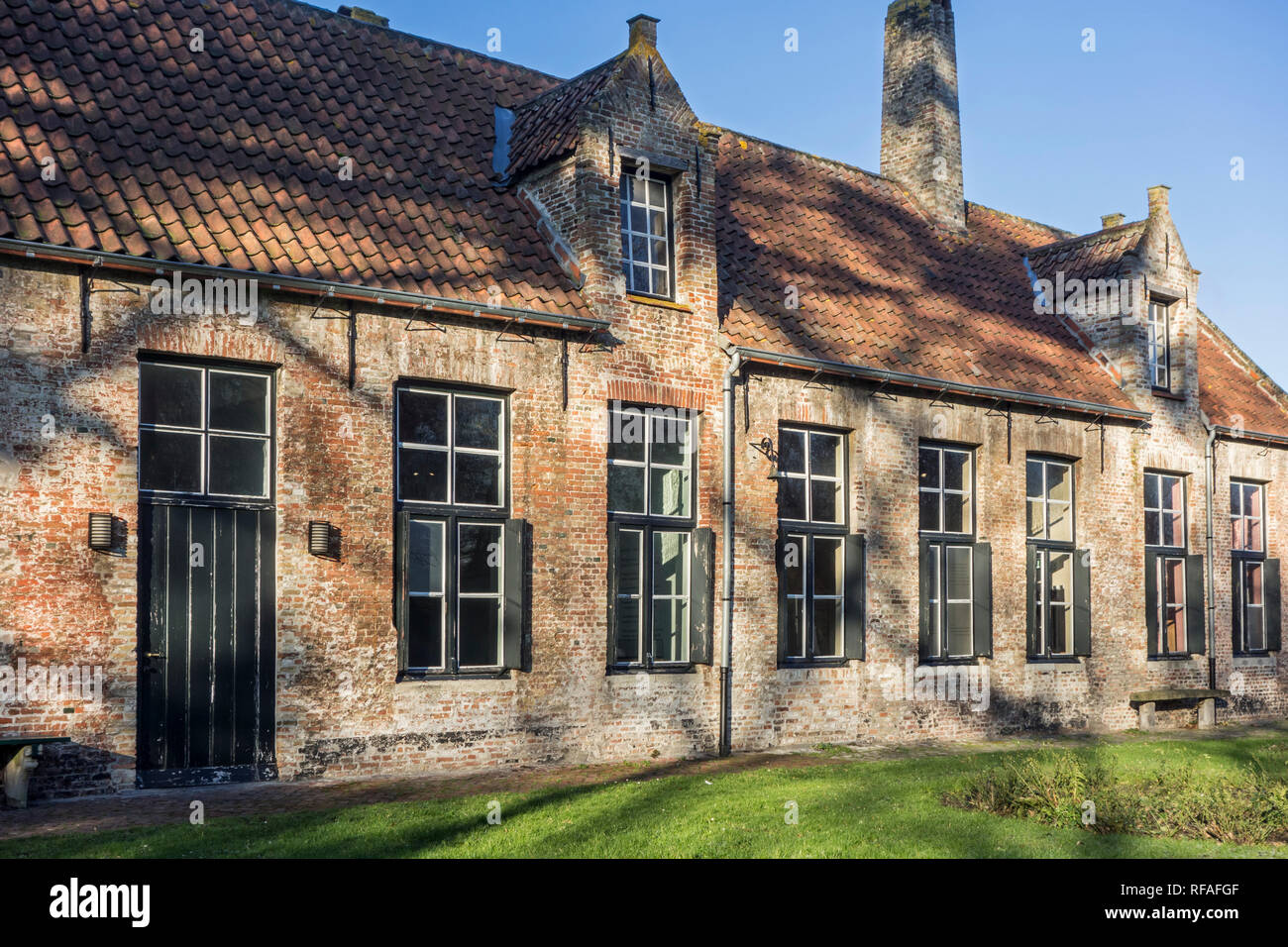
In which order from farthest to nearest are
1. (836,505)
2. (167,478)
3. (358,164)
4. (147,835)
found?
(836,505) → (358,164) → (167,478) → (147,835)

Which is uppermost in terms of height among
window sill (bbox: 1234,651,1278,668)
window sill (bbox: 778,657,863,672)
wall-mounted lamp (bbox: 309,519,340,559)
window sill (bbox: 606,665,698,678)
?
wall-mounted lamp (bbox: 309,519,340,559)

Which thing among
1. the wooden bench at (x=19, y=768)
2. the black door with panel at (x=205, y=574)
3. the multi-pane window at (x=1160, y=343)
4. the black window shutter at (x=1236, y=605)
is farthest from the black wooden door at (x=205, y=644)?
the black window shutter at (x=1236, y=605)

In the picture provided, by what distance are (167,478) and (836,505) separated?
7.71m

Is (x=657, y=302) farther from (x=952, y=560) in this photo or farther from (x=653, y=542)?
(x=952, y=560)

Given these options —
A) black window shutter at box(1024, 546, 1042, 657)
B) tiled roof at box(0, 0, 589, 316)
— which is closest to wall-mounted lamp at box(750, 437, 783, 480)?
tiled roof at box(0, 0, 589, 316)

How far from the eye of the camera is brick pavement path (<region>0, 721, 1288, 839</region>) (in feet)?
29.9

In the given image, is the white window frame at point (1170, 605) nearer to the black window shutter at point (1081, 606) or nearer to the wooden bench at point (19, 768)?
the black window shutter at point (1081, 606)

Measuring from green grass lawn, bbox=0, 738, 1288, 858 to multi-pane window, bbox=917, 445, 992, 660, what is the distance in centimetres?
530

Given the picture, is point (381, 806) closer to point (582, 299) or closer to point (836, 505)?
point (582, 299)

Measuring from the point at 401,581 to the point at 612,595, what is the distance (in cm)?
232

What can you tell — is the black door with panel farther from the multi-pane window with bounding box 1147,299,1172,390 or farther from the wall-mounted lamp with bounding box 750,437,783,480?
the multi-pane window with bounding box 1147,299,1172,390

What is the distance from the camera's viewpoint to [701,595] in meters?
13.6

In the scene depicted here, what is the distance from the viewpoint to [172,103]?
39.4 ft

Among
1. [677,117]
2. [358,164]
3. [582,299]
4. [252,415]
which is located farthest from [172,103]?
[677,117]
